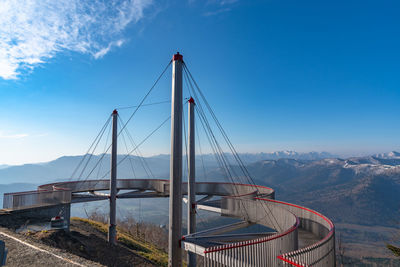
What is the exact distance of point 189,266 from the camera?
17.2m

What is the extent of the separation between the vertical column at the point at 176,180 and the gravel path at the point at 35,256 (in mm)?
4614

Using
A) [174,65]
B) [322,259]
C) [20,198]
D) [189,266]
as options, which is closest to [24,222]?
[20,198]

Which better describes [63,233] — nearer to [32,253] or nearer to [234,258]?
[32,253]

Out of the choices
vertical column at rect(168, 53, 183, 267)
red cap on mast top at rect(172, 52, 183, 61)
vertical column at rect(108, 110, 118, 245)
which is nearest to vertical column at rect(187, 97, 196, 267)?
vertical column at rect(168, 53, 183, 267)

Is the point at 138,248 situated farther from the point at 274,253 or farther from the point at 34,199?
the point at 274,253

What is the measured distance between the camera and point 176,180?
44.7ft

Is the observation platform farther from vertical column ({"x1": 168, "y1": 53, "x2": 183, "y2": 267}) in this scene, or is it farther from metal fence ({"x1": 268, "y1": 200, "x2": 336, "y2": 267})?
vertical column ({"x1": 168, "y1": 53, "x2": 183, "y2": 267})

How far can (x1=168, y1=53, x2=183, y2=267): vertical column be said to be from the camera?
44.1 feet

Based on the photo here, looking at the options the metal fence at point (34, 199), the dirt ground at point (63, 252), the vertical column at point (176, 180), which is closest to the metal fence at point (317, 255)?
the vertical column at point (176, 180)

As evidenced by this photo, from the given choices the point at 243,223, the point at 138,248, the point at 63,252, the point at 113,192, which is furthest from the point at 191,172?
the point at 138,248

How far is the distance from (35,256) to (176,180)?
7.24 metres

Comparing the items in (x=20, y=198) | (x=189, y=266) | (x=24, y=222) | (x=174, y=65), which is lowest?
(x=189, y=266)

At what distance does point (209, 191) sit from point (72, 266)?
66.1 ft

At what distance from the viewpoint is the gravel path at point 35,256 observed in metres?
9.77
